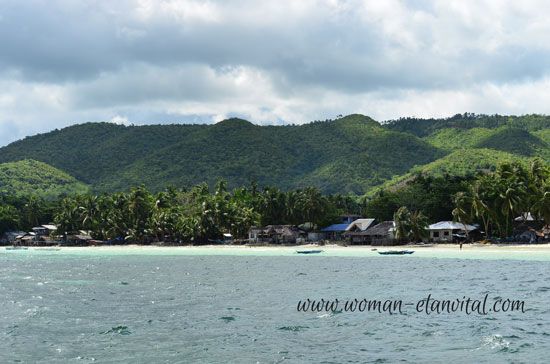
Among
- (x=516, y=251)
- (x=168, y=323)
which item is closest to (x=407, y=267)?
(x=516, y=251)

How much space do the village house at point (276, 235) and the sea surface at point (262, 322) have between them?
6576 cm

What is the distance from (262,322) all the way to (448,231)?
84.0 metres

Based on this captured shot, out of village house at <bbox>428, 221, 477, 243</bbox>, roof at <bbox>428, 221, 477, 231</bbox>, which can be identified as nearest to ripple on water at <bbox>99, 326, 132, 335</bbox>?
village house at <bbox>428, 221, 477, 243</bbox>

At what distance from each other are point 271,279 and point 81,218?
101 metres

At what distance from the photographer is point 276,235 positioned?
4754 inches

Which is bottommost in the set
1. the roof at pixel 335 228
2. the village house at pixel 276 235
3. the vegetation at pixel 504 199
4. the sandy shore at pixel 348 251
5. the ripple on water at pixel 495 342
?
the ripple on water at pixel 495 342

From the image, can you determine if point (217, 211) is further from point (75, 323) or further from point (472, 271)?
point (75, 323)

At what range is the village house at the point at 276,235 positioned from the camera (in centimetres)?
12044

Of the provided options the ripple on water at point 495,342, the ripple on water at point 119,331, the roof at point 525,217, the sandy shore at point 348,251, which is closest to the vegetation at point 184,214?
the sandy shore at point 348,251

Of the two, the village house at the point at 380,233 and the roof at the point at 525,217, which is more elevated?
the roof at the point at 525,217

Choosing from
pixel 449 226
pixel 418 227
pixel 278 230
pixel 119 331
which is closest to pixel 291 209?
pixel 278 230

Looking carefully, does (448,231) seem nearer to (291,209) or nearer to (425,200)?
(425,200)

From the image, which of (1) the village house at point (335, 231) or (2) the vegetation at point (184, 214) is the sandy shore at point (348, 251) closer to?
(2) the vegetation at point (184, 214)

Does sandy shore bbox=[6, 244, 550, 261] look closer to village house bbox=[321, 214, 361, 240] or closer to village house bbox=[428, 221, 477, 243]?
village house bbox=[428, 221, 477, 243]
